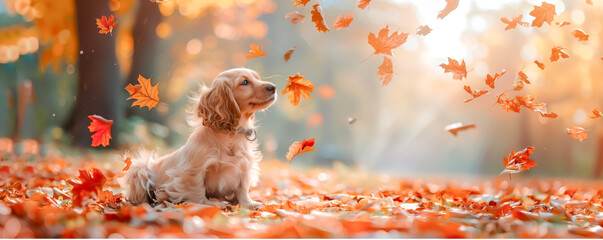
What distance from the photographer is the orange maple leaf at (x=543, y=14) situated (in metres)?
3.51

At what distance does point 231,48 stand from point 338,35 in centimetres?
589

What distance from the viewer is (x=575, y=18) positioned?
1017 centimetres

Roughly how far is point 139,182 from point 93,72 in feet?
4.53

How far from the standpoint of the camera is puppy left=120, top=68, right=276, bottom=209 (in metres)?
3.61

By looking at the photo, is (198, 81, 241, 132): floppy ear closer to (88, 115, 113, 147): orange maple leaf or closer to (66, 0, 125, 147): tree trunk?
(88, 115, 113, 147): orange maple leaf

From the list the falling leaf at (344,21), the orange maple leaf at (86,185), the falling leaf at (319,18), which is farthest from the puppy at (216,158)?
the falling leaf at (344,21)

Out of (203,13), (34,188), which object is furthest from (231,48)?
(34,188)

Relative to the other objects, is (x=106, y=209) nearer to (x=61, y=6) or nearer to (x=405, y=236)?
(x=405, y=236)

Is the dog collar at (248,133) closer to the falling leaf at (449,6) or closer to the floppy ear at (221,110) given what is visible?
the floppy ear at (221,110)

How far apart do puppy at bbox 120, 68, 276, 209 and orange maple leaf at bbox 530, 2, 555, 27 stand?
199 cm

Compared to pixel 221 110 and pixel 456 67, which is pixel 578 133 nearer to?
pixel 456 67

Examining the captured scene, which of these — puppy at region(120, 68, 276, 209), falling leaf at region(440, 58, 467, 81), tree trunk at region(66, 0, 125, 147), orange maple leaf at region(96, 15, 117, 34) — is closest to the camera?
falling leaf at region(440, 58, 467, 81)

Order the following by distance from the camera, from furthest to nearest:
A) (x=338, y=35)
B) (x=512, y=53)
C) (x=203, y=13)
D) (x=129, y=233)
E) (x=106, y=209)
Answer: (x=338, y=35), (x=512, y=53), (x=203, y=13), (x=106, y=209), (x=129, y=233)

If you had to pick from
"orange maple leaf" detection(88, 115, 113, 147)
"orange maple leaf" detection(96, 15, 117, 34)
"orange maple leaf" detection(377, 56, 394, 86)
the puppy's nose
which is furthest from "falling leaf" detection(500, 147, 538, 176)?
"orange maple leaf" detection(96, 15, 117, 34)
